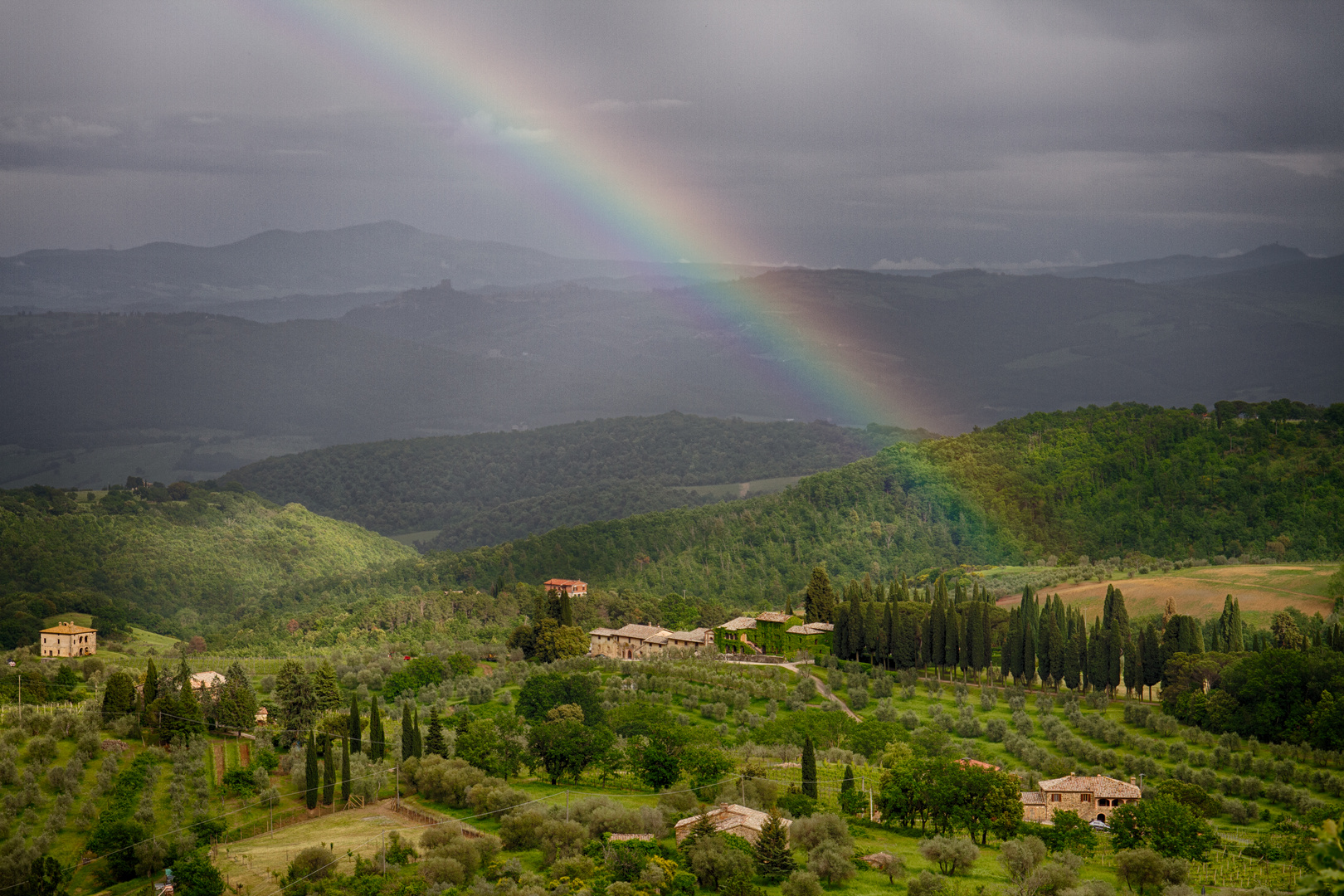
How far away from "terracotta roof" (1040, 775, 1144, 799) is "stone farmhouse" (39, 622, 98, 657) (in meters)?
46.7

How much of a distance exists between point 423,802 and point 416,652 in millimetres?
27342

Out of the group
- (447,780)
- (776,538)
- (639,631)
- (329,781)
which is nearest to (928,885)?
(447,780)

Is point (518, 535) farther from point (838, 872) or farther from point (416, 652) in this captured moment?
point (838, 872)

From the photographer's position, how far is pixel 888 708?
49.7 m

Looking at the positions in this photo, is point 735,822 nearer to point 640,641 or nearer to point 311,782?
point 311,782

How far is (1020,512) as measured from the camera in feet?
316

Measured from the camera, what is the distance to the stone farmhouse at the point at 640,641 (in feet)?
217

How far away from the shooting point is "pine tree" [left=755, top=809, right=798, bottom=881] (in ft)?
107

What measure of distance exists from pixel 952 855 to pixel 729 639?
3194cm

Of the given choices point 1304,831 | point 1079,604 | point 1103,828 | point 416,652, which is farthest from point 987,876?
point 416,652

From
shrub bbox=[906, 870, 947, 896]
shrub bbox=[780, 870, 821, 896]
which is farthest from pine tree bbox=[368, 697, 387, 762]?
shrub bbox=[906, 870, 947, 896]

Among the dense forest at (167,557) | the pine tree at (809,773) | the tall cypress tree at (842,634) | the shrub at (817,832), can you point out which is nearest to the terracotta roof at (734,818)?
the shrub at (817,832)

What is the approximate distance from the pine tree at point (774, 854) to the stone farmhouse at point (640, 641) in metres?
31.8

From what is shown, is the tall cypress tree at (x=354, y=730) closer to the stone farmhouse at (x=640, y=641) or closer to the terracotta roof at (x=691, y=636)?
the stone farmhouse at (x=640, y=641)
